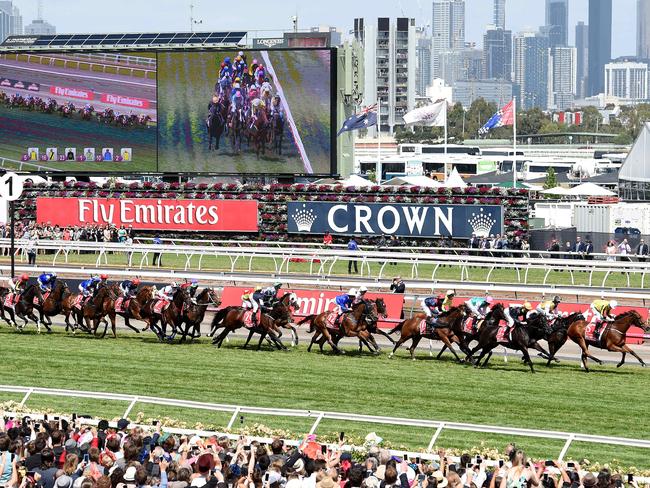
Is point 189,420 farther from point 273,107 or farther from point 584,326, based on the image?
point 273,107

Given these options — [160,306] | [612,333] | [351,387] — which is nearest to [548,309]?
[612,333]

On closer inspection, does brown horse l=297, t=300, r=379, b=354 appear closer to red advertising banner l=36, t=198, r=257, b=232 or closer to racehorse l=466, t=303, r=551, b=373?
racehorse l=466, t=303, r=551, b=373

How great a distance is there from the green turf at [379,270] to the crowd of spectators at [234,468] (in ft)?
57.6

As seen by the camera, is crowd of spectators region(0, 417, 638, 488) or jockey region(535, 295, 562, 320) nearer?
crowd of spectators region(0, 417, 638, 488)

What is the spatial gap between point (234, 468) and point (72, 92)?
106ft

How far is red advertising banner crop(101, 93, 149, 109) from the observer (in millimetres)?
39438

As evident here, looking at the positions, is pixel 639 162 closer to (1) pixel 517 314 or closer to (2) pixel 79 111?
(2) pixel 79 111

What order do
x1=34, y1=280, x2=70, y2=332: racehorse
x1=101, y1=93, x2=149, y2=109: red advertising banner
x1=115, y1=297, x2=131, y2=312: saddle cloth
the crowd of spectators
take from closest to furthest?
the crowd of spectators < x1=115, y1=297, x2=131, y2=312: saddle cloth < x1=34, y1=280, x2=70, y2=332: racehorse < x1=101, y1=93, x2=149, y2=109: red advertising banner

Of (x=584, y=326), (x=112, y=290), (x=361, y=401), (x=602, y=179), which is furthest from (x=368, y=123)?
(x=602, y=179)

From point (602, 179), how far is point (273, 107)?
142 ft

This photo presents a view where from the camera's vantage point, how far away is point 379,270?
32.2m

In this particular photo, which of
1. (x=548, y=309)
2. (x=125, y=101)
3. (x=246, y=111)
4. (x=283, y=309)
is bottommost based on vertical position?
(x=283, y=309)

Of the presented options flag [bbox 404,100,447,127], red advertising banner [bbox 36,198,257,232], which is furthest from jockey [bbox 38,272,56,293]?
flag [bbox 404,100,447,127]

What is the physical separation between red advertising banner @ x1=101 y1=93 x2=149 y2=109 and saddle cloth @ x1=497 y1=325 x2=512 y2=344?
23.4 meters
